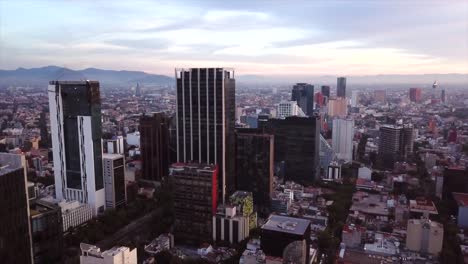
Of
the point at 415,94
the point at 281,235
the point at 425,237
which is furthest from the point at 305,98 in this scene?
the point at 281,235

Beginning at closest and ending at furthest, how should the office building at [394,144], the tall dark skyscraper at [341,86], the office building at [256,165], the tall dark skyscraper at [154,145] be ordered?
the office building at [256,165] < the tall dark skyscraper at [154,145] < the office building at [394,144] < the tall dark skyscraper at [341,86]

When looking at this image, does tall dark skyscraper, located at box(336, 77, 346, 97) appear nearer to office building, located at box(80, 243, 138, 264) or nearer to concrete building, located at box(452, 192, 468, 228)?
concrete building, located at box(452, 192, 468, 228)

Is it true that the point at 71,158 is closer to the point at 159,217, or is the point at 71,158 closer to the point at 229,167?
the point at 159,217

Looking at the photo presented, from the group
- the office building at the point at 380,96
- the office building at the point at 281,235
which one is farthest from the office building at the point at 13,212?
the office building at the point at 380,96

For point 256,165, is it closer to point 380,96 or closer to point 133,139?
point 133,139

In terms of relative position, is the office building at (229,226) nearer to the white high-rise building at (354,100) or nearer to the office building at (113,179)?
the office building at (113,179)
